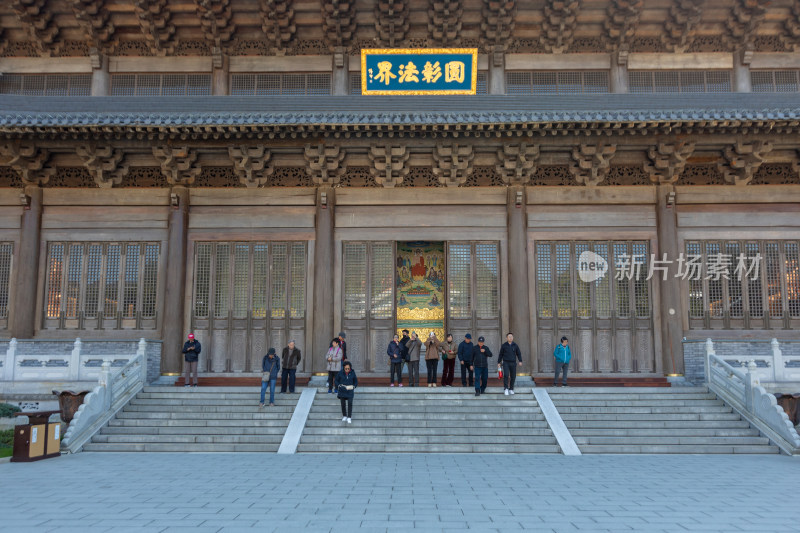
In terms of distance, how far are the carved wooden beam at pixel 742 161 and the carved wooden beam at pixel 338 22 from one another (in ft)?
33.8

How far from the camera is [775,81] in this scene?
55.0 ft

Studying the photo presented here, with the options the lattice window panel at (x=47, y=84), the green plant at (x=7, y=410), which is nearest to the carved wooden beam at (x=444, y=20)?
the lattice window panel at (x=47, y=84)

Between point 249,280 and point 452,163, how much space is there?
5.93 meters

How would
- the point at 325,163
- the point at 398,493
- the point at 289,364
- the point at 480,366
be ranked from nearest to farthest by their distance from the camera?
the point at 398,493
the point at 480,366
the point at 289,364
the point at 325,163

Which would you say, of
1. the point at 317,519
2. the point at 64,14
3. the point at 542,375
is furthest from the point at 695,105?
the point at 64,14

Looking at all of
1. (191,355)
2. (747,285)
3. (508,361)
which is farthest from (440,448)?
(747,285)

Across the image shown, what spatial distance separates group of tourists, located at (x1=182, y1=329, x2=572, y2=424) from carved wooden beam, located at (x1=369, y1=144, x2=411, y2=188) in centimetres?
388

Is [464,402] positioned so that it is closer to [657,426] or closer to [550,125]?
[657,426]

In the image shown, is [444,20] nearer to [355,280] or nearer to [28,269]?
[355,280]

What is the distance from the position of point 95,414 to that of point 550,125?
1127cm

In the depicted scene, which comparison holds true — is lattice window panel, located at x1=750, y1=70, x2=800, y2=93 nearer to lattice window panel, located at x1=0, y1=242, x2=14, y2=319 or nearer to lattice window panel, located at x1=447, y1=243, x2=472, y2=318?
lattice window panel, located at x1=447, y1=243, x2=472, y2=318

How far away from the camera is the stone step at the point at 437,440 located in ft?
36.3

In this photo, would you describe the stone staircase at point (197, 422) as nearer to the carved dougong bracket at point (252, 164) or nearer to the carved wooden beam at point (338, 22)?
the carved dougong bracket at point (252, 164)

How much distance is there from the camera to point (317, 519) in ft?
20.8
